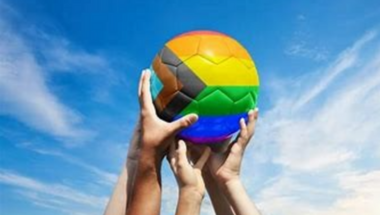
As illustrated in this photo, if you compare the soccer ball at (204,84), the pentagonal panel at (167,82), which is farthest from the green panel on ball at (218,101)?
the pentagonal panel at (167,82)

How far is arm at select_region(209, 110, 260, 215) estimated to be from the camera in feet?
20.1

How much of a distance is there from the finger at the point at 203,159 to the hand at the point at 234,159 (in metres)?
0.07

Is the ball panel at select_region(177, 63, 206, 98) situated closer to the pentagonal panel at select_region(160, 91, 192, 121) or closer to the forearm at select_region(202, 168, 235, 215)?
the pentagonal panel at select_region(160, 91, 192, 121)

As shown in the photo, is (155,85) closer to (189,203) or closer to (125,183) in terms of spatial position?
(125,183)

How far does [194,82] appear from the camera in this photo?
586cm

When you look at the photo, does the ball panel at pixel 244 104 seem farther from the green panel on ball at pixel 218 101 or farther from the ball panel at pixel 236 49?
the ball panel at pixel 236 49

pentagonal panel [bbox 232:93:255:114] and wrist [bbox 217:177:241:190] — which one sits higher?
pentagonal panel [bbox 232:93:255:114]

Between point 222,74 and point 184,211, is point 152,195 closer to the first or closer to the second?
point 184,211

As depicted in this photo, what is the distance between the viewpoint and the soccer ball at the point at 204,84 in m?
5.86

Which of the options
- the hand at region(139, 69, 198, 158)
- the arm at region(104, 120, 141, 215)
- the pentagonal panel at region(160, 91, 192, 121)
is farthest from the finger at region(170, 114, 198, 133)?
the arm at region(104, 120, 141, 215)

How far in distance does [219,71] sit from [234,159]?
96 cm

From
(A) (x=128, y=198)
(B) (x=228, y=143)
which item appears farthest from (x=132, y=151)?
(B) (x=228, y=143)

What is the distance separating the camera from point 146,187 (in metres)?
6.00

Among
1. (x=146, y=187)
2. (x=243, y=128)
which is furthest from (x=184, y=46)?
(x=146, y=187)
